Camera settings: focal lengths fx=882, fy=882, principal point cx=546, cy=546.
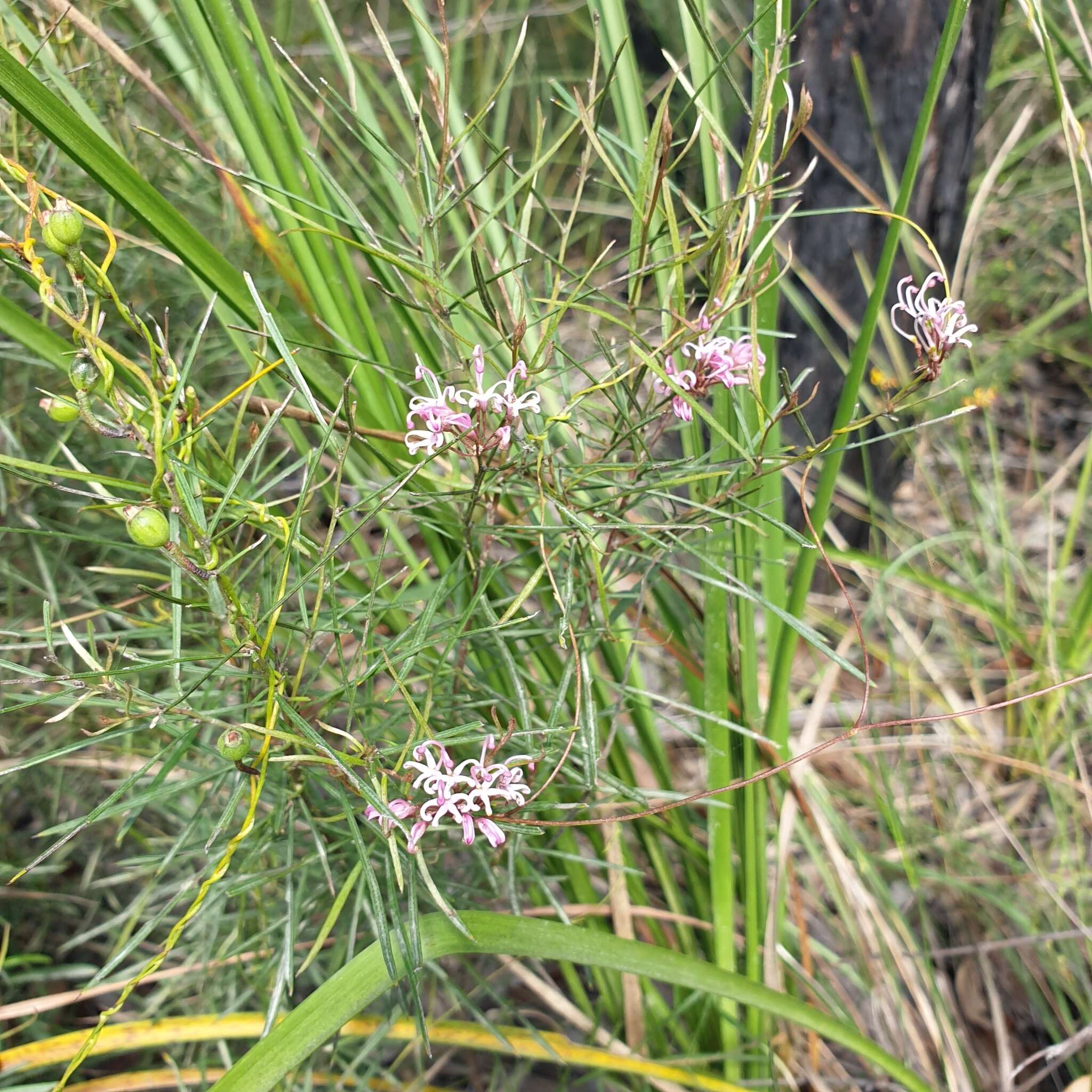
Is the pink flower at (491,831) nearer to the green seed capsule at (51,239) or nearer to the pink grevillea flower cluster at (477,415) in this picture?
the pink grevillea flower cluster at (477,415)

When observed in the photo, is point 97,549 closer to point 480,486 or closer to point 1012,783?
point 480,486

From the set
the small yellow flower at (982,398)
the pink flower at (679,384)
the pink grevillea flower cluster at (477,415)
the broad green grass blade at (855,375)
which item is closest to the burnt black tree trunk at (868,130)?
the small yellow flower at (982,398)

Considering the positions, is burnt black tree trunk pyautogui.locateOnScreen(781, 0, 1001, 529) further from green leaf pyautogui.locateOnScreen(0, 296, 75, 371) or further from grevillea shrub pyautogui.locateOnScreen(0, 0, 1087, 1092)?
green leaf pyautogui.locateOnScreen(0, 296, 75, 371)

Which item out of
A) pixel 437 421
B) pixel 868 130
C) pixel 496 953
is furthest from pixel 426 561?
pixel 868 130

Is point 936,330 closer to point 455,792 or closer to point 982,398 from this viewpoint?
point 455,792

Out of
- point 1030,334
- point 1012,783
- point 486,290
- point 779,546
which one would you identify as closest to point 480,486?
point 486,290

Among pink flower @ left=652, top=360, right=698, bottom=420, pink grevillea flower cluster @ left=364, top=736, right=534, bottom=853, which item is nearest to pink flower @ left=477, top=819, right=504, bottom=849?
pink grevillea flower cluster @ left=364, top=736, right=534, bottom=853
